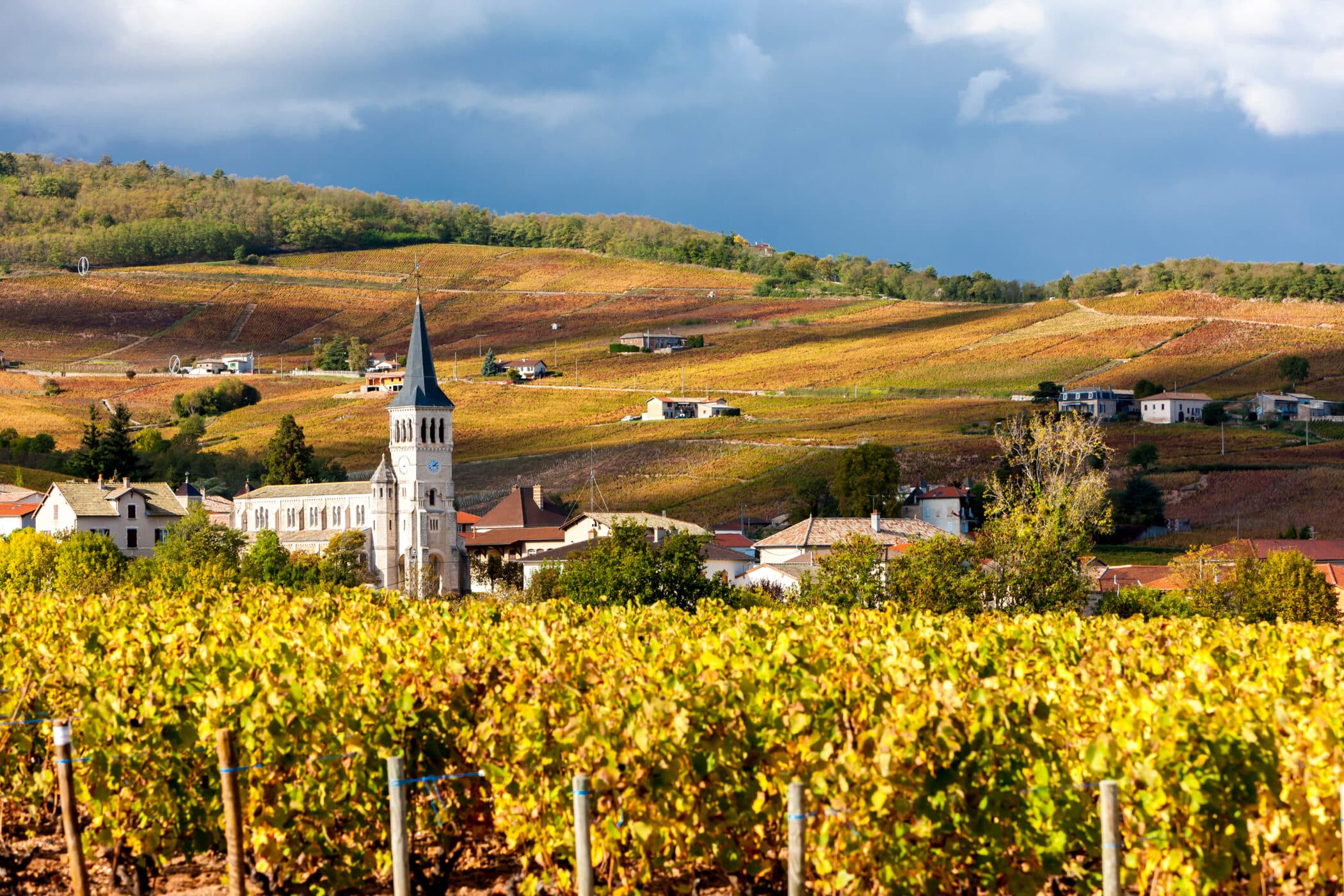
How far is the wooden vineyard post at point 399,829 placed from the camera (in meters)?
13.6

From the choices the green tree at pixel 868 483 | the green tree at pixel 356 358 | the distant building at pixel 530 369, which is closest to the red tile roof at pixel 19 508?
the green tree at pixel 868 483

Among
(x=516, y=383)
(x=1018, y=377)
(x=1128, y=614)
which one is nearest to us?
(x=1128, y=614)

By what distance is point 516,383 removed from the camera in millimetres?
178875

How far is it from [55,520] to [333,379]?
93.0 metres

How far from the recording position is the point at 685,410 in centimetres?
15638

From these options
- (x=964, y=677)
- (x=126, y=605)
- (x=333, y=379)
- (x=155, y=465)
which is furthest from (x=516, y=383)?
(x=964, y=677)

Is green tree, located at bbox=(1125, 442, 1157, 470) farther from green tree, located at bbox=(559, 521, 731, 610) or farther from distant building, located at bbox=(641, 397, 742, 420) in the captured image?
green tree, located at bbox=(559, 521, 731, 610)

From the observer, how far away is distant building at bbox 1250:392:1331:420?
440 ft

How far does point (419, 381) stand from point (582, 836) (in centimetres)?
9338

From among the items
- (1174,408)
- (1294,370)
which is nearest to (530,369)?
(1174,408)

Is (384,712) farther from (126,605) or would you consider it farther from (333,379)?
(333,379)

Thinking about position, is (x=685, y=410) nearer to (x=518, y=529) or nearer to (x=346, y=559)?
(x=518, y=529)

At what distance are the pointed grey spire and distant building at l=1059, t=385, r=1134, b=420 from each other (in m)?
66.4

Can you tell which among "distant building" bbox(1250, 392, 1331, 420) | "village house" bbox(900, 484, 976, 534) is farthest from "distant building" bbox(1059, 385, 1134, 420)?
"village house" bbox(900, 484, 976, 534)
